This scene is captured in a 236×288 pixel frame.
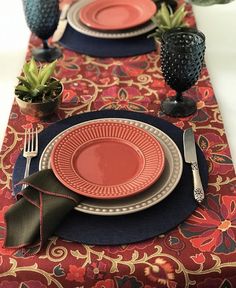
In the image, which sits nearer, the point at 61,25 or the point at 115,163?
the point at 115,163

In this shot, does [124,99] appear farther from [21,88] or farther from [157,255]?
[157,255]

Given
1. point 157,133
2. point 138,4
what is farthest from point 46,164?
point 138,4

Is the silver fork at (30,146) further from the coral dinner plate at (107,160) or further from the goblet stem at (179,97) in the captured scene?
the goblet stem at (179,97)

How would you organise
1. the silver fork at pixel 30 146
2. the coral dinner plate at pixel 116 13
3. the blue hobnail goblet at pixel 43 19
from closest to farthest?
the silver fork at pixel 30 146 < the blue hobnail goblet at pixel 43 19 < the coral dinner plate at pixel 116 13

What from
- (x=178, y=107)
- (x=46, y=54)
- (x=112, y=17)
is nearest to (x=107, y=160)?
(x=178, y=107)

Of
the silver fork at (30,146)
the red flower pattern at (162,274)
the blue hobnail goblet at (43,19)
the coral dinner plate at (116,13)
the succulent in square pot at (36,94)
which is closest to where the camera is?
the red flower pattern at (162,274)

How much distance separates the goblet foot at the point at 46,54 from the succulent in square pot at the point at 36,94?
0.19m

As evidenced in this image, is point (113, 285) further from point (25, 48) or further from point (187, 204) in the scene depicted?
point (25, 48)

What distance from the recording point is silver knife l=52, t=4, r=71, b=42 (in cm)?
126

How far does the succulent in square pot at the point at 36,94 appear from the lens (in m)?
0.97

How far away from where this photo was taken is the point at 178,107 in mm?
1009

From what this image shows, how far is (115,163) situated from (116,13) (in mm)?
609

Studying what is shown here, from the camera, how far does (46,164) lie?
32.8 inches

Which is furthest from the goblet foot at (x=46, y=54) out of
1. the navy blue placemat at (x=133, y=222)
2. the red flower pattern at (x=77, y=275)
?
the red flower pattern at (x=77, y=275)
